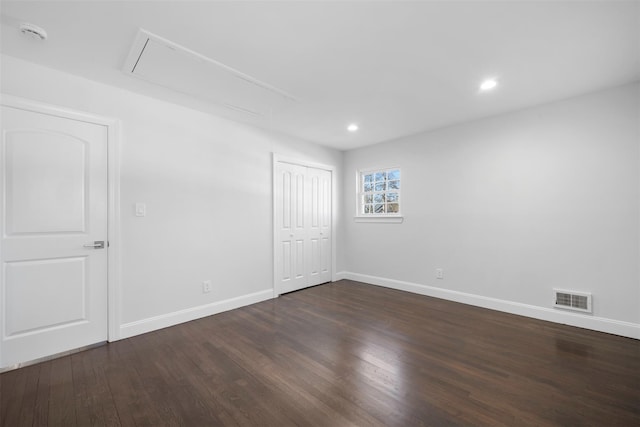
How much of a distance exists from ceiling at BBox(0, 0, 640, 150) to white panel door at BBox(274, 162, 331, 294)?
1563 millimetres

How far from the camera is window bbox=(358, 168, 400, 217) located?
463 centimetres

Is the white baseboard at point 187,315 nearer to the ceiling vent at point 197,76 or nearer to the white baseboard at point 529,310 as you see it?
the white baseboard at point 529,310

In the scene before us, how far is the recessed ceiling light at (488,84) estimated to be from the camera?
261 cm

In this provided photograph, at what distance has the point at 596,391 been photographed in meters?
1.83

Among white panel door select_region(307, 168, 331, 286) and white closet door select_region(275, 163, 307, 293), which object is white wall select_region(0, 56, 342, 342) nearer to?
white closet door select_region(275, 163, 307, 293)

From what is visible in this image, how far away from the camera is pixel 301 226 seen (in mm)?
4523

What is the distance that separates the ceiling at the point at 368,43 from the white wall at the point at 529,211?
1.47ft

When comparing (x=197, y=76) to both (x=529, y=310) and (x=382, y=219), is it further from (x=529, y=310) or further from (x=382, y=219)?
(x=529, y=310)

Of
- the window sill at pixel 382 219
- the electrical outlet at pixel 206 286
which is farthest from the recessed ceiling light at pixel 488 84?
the electrical outlet at pixel 206 286

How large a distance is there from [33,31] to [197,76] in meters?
1.05

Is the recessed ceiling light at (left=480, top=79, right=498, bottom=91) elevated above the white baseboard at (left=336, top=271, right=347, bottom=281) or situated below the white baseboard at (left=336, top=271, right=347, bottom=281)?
above

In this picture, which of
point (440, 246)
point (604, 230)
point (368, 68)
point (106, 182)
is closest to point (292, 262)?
point (440, 246)

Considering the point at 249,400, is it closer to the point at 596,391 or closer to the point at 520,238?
the point at 596,391

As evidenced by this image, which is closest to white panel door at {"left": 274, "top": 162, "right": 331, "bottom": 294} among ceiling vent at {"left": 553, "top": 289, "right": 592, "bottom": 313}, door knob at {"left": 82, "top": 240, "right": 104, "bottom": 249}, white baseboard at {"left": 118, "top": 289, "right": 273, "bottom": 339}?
white baseboard at {"left": 118, "top": 289, "right": 273, "bottom": 339}
